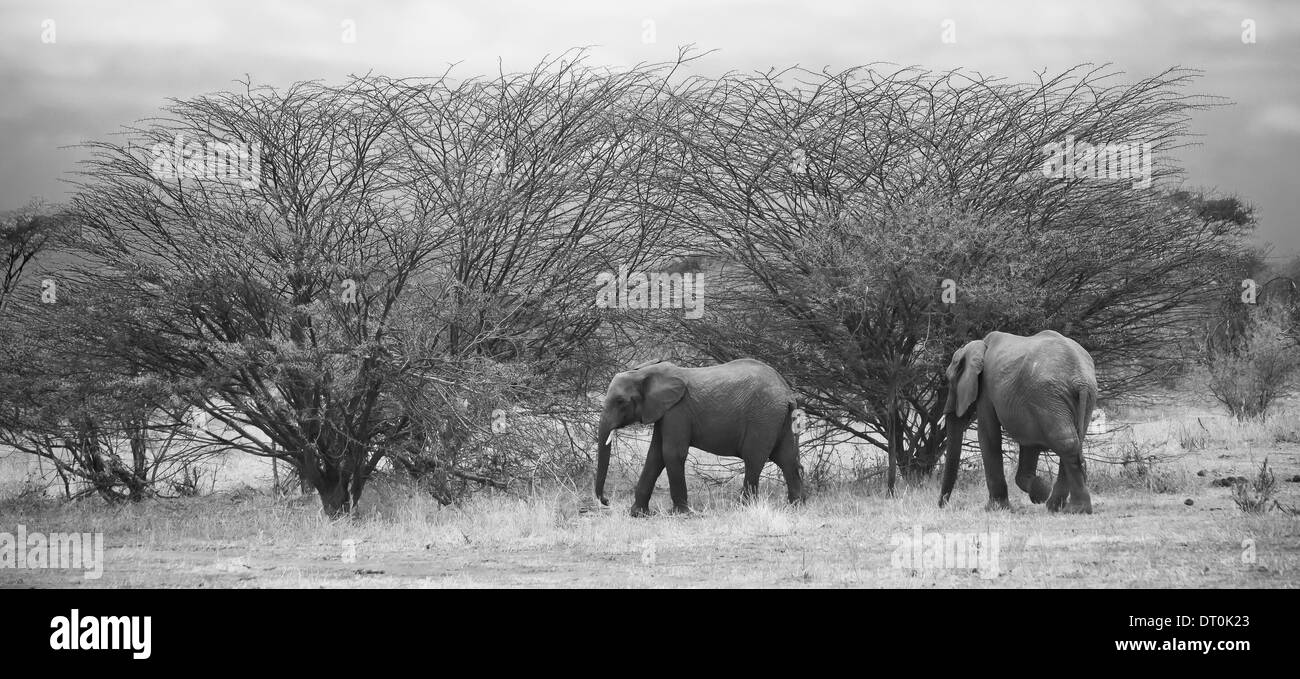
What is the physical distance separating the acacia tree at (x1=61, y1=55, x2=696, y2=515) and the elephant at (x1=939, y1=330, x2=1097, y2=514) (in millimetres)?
5287

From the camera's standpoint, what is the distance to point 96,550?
1138 centimetres

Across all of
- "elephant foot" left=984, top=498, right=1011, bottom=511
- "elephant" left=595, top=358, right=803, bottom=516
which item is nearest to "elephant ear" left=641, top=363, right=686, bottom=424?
"elephant" left=595, top=358, right=803, bottom=516

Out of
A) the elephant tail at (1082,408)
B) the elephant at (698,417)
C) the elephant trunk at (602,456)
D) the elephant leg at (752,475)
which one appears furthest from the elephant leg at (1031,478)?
the elephant trunk at (602,456)

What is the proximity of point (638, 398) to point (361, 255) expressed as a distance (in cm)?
390

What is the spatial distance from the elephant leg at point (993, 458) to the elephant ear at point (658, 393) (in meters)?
3.31

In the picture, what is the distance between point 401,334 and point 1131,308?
10.0 meters

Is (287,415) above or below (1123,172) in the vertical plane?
below

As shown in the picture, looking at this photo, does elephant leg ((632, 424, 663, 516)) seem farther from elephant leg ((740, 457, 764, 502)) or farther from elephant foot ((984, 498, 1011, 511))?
elephant foot ((984, 498, 1011, 511))

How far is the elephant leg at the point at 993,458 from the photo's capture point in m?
13.0

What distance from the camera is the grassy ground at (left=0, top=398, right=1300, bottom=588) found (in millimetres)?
9117

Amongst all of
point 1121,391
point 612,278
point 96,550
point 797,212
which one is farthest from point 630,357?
point 96,550

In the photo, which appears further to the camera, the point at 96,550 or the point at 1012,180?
the point at 1012,180
